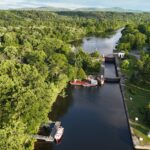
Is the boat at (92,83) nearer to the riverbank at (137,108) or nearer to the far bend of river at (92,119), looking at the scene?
the far bend of river at (92,119)

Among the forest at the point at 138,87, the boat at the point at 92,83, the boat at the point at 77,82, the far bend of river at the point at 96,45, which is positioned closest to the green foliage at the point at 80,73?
the boat at the point at 77,82

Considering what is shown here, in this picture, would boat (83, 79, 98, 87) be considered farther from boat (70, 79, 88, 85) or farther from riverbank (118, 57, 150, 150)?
riverbank (118, 57, 150, 150)

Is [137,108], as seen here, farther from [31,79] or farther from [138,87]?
[31,79]

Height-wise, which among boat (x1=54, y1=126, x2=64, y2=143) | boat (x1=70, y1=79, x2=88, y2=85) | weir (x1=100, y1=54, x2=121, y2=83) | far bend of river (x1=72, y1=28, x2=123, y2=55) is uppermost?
boat (x1=54, y1=126, x2=64, y2=143)

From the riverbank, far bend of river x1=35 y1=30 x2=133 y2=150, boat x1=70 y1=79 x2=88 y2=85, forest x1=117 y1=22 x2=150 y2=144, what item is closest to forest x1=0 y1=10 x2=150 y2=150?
forest x1=117 y1=22 x2=150 y2=144

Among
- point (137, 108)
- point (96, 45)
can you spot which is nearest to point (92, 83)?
point (137, 108)
